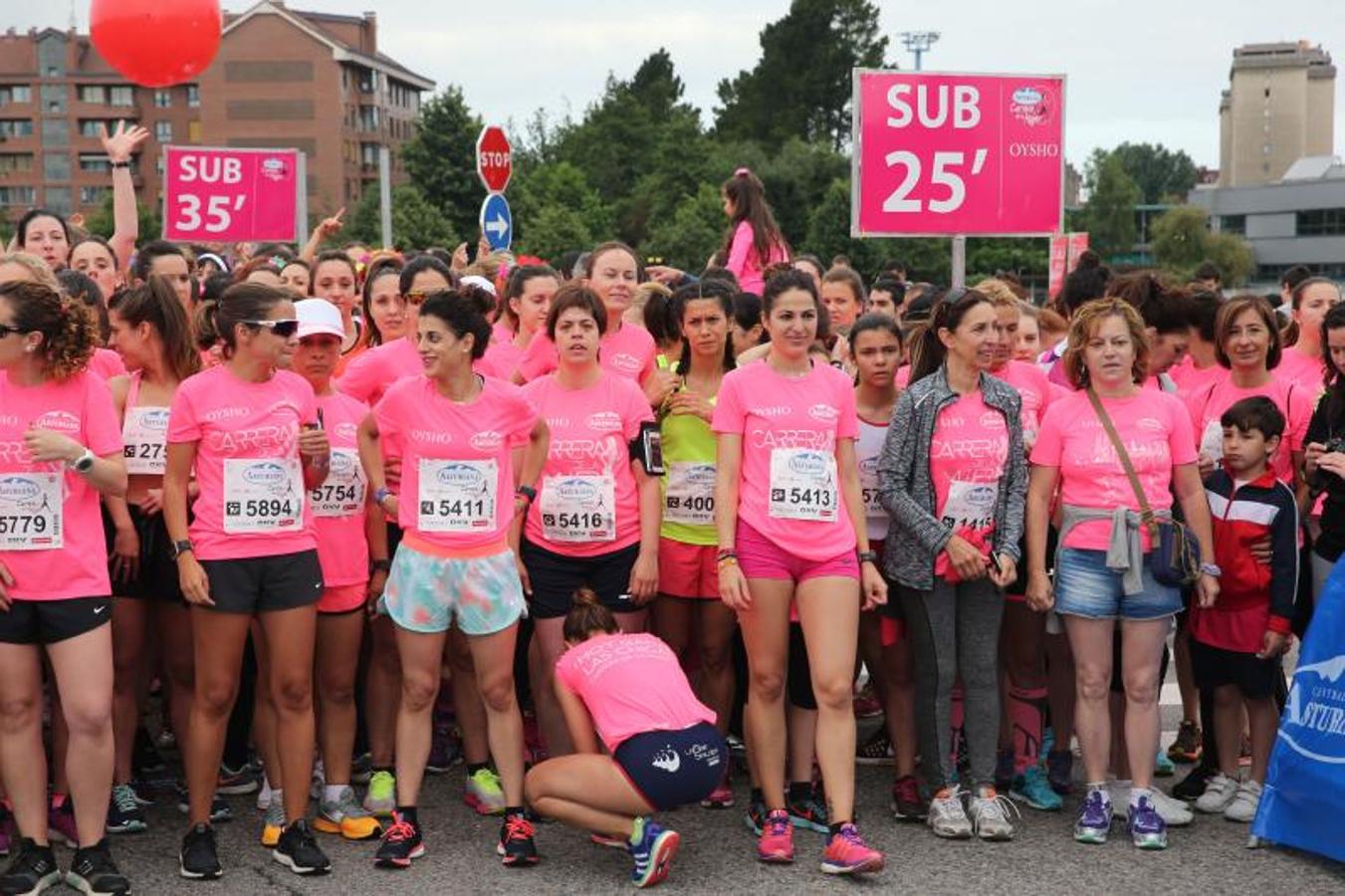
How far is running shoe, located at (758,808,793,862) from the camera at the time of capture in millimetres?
5547

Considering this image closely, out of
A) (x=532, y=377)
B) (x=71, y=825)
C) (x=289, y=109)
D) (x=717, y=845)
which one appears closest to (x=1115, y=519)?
(x=717, y=845)

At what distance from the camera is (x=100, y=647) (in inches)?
203

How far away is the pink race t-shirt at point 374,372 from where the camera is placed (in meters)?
6.42

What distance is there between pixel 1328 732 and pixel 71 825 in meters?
4.50

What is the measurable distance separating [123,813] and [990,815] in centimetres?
321

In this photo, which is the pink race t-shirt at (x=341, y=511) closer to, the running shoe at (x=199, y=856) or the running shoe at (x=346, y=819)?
the running shoe at (x=346, y=819)

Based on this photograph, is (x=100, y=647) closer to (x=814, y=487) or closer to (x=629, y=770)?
(x=629, y=770)

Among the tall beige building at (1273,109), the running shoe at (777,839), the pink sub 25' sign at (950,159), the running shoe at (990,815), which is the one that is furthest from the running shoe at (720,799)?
the tall beige building at (1273,109)

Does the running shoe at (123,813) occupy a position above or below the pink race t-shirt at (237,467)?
below

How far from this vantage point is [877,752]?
22.8 ft

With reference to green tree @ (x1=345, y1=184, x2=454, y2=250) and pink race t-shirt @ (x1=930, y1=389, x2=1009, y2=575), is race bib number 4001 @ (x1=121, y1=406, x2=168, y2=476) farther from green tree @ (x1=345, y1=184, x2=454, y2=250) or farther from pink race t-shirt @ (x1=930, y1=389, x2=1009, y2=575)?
green tree @ (x1=345, y1=184, x2=454, y2=250)

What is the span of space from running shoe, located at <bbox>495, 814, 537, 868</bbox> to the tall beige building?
144m

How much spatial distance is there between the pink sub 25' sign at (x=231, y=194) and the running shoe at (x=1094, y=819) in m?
11.3

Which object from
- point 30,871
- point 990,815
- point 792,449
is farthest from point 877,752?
point 30,871
